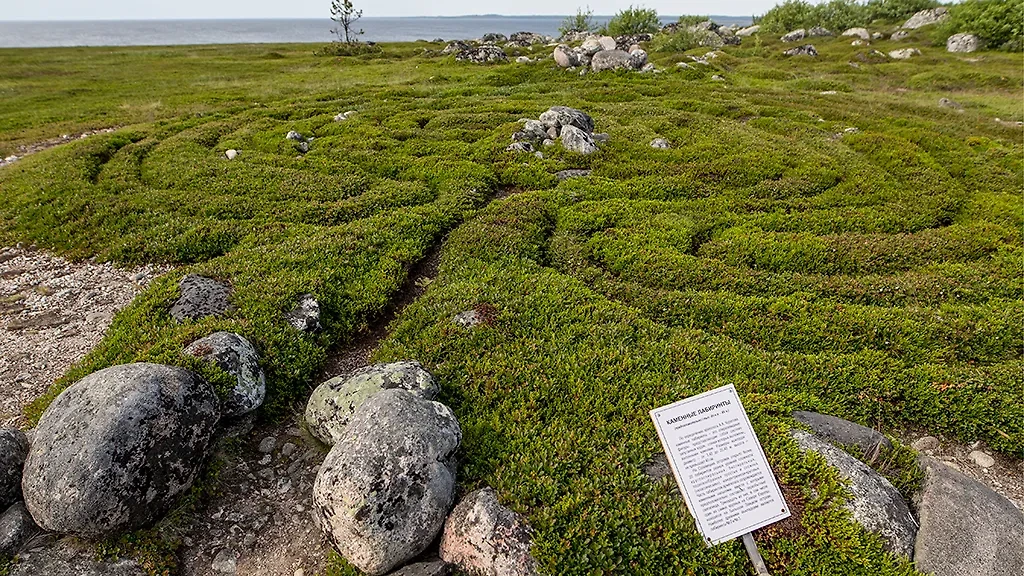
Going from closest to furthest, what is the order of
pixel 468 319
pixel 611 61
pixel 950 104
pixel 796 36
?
1. pixel 468 319
2. pixel 950 104
3. pixel 611 61
4. pixel 796 36

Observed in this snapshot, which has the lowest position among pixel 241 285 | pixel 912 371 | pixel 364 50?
pixel 912 371

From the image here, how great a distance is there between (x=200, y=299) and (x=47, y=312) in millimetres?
5737

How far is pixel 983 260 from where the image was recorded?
17.4 metres

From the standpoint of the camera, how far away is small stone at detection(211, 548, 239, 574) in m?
8.45

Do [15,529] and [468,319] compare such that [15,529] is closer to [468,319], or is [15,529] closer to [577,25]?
[468,319]

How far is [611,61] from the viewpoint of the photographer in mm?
56594

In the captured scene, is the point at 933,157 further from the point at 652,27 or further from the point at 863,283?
the point at 652,27

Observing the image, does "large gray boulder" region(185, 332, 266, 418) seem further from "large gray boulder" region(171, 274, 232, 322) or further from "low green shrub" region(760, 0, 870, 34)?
"low green shrub" region(760, 0, 870, 34)

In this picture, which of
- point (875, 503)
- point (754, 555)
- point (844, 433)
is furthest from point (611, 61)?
point (754, 555)

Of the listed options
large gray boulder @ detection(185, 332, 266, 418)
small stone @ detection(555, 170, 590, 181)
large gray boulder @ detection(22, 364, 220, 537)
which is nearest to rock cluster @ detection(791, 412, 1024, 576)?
large gray boulder @ detection(185, 332, 266, 418)

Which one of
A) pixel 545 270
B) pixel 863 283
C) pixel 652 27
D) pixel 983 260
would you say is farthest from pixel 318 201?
pixel 652 27

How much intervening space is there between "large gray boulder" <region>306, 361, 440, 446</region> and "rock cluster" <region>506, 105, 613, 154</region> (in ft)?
63.7

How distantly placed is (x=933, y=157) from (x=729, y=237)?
1841 centimetres

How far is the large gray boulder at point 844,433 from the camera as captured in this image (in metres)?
9.48
